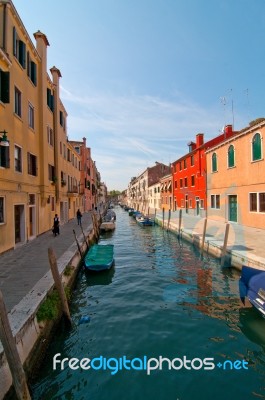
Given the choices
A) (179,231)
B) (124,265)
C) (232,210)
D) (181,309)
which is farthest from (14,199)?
(232,210)

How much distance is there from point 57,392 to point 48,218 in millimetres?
15598

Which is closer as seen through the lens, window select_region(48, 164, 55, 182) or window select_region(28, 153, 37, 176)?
window select_region(28, 153, 37, 176)

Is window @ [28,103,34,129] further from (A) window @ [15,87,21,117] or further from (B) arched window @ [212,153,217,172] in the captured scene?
(B) arched window @ [212,153,217,172]

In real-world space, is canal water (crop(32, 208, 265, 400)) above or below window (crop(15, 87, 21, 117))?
below

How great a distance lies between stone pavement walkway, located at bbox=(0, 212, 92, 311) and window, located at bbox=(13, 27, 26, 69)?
10070 millimetres

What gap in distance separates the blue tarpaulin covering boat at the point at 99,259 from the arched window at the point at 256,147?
12.6 m

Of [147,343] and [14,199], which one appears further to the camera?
[14,199]

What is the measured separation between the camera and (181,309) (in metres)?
8.47

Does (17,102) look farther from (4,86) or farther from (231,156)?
(231,156)

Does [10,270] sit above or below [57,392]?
above

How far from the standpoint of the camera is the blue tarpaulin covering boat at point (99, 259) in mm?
12320

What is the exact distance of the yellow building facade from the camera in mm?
11602

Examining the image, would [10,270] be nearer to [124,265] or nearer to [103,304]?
[103,304]

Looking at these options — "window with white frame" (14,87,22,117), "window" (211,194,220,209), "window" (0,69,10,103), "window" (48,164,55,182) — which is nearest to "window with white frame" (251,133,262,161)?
"window" (211,194,220,209)
